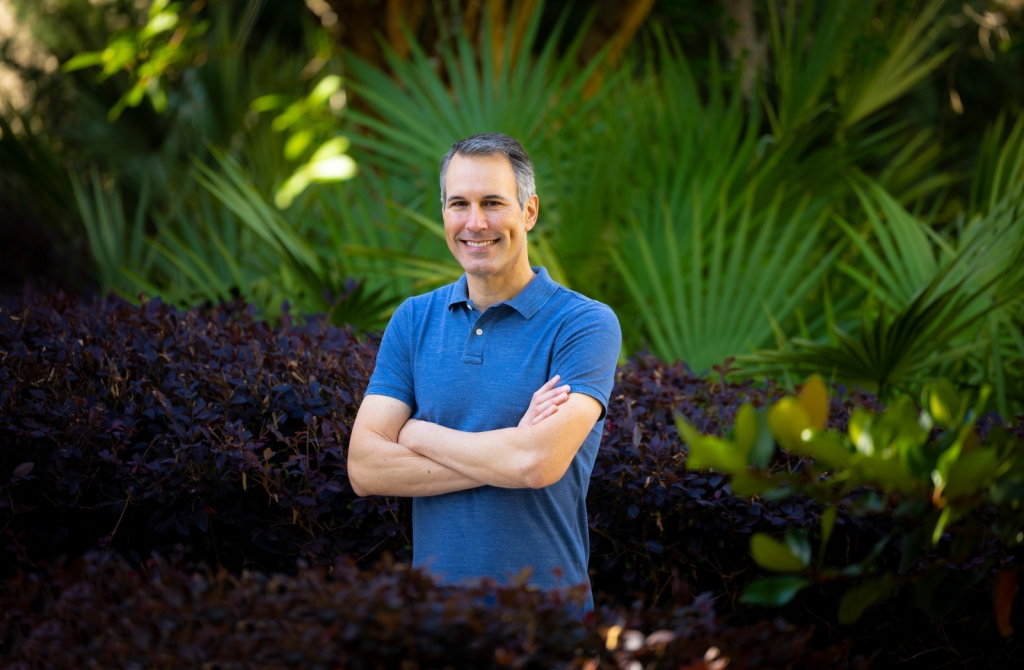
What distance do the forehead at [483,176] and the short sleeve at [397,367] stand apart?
37cm

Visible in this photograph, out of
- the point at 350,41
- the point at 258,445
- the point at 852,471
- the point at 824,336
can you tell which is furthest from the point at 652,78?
the point at 852,471

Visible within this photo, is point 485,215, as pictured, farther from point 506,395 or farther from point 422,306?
point 506,395

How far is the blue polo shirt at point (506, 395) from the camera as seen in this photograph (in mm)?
2359

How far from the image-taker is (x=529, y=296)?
250 centimetres

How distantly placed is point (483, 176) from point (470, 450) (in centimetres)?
67

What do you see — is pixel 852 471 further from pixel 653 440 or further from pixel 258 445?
pixel 258 445

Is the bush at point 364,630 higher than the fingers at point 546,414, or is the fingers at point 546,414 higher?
the fingers at point 546,414

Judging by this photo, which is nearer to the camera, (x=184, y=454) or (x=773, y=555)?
(x=773, y=555)

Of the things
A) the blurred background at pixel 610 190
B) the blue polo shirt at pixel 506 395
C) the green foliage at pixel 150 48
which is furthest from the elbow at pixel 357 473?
the green foliage at pixel 150 48

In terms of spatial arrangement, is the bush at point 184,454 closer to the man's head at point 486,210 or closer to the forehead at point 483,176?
the man's head at point 486,210

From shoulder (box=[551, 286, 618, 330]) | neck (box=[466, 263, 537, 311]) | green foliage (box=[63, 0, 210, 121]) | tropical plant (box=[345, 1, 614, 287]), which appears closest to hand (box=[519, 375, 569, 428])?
shoulder (box=[551, 286, 618, 330])

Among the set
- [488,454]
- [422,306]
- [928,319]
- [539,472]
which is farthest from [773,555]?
[928,319]

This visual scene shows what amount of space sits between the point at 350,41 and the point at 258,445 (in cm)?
509

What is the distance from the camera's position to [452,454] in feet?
7.72
